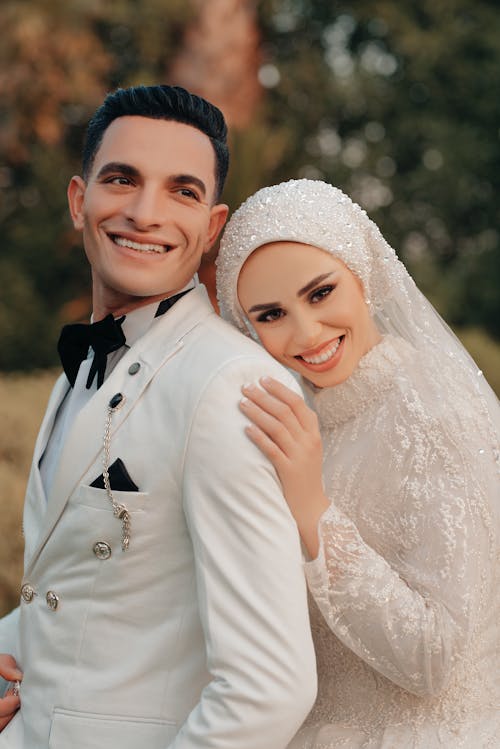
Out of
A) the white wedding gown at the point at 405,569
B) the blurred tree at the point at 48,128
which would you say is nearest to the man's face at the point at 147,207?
the white wedding gown at the point at 405,569

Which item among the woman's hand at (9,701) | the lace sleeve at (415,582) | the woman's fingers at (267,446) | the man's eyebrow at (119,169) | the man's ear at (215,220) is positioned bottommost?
the lace sleeve at (415,582)

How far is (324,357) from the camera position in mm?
2668

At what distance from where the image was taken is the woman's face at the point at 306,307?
8.38 feet

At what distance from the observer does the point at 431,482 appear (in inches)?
99.4

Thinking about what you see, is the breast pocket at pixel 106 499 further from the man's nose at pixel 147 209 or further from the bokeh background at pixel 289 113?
the bokeh background at pixel 289 113

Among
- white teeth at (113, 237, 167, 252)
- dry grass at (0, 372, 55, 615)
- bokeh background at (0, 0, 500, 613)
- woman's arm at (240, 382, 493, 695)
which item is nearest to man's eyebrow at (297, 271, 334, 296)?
white teeth at (113, 237, 167, 252)

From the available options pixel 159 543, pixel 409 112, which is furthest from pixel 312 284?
pixel 409 112

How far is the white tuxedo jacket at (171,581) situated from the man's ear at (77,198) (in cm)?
57

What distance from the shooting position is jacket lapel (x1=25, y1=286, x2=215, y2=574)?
2.08 metres

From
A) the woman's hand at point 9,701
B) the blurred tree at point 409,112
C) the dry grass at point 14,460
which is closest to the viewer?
the woman's hand at point 9,701

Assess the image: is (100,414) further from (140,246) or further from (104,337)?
(140,246)

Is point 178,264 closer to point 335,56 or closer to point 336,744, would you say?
point 336,744

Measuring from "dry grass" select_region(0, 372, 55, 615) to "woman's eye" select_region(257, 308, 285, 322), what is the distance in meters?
2.54

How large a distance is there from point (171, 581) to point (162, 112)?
1.15m
